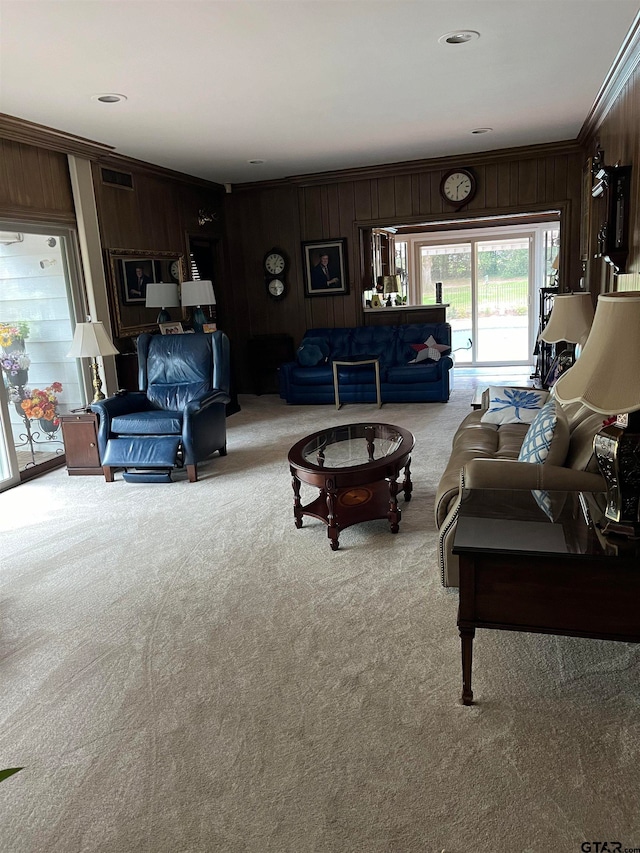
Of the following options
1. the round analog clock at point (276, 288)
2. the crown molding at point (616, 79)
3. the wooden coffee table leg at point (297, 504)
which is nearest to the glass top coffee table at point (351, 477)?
the wooden coffee table leg at point (297, 504)

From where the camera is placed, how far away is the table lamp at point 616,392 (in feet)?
6.16

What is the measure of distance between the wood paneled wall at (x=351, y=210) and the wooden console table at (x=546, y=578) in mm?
6096

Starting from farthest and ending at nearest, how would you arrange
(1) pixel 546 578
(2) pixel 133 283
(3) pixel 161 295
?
(3) pixel 161 295
(2) pixel 133 283
(1) pixel 546 578

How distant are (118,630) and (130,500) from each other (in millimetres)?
1884

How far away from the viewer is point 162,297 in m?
6.67

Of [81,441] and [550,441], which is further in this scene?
[81,441]

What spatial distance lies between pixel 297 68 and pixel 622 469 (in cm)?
330

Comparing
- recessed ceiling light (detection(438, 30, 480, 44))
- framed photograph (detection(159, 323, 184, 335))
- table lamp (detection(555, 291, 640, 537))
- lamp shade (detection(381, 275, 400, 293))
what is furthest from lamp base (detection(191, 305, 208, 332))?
table lamp (detection(555, 291, 640, 537))

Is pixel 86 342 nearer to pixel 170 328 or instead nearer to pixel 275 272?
pixel 170 328

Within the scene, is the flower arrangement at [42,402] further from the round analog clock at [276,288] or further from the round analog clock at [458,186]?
the round analog clock at [458,186]

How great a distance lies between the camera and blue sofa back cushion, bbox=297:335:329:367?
7902 mm

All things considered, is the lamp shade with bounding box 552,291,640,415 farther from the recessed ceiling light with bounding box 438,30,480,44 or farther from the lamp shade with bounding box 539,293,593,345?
the recessed ceiling light with bounding box 438,30,480,44

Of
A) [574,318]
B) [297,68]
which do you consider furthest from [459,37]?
[574,318]

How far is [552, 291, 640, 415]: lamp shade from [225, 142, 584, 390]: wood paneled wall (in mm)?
6005
